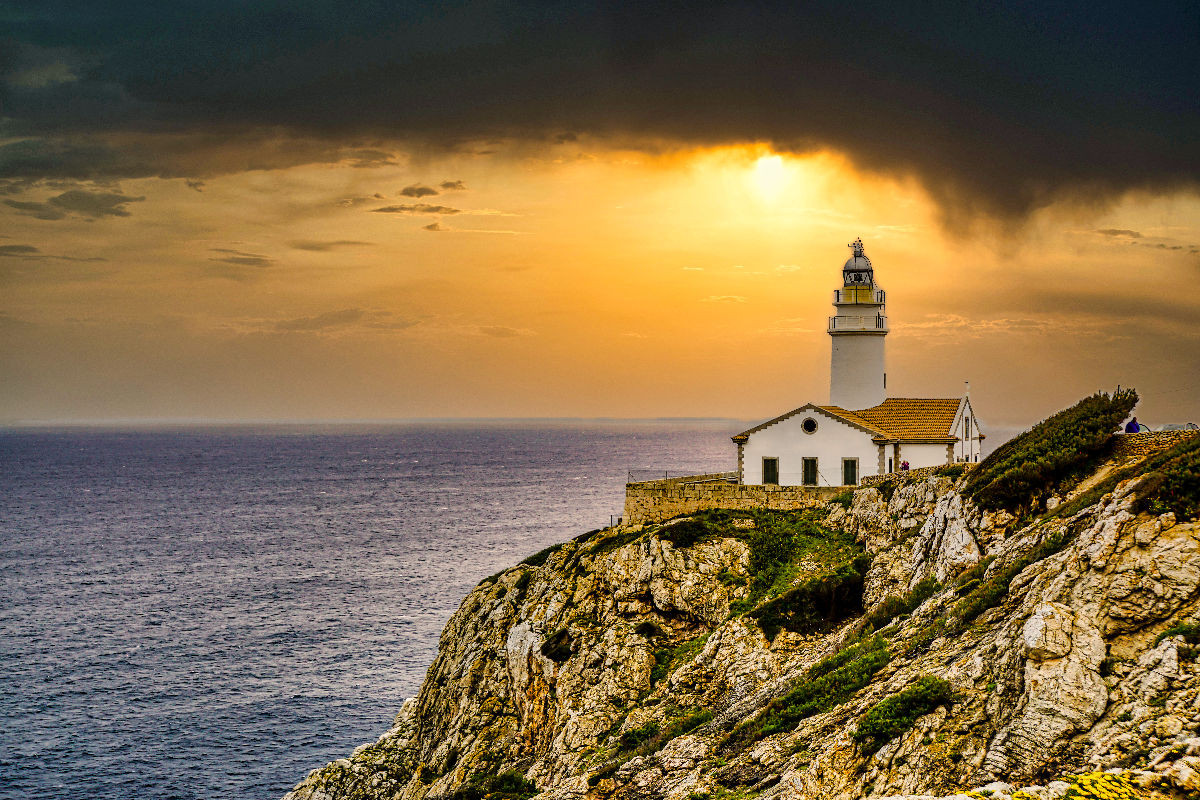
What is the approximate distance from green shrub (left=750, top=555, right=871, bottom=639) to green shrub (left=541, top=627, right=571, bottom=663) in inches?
318

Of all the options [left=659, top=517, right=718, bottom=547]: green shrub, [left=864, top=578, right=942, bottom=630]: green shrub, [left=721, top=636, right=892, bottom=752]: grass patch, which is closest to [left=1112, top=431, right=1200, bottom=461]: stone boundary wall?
[left=864, top=578, right=942, bottom=630]: green shrub

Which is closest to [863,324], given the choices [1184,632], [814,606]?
[814,606]

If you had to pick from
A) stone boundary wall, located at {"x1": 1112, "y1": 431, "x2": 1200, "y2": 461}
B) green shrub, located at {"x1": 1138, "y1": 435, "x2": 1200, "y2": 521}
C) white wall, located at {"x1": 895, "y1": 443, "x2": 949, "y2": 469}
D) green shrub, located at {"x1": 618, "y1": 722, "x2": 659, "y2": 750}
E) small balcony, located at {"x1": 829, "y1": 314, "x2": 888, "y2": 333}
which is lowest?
green shrub, located at {"x1": 618, "y1": 722, "x2": 659, "y2": 750}

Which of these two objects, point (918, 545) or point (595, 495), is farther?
point (595, 495)

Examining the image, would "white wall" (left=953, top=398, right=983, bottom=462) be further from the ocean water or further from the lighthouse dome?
the ocean water

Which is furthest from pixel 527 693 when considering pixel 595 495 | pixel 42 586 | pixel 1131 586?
pixel 595 495

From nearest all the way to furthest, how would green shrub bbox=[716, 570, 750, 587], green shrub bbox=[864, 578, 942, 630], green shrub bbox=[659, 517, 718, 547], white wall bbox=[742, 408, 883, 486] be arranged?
green shrub bbox=[864, 578, 942, 630], green shrub bbox=[716, 570, 750, 587], green shrub bbox=[659, 517, 718, 547], white wall bbox=[742, 408, 883, 486]

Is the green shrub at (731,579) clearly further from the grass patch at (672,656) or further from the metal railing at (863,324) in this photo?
the metal railing at (863,324)

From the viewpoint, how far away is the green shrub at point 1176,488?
1717cm

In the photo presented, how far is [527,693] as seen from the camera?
3809 cm

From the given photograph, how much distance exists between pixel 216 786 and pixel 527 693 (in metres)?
25.6

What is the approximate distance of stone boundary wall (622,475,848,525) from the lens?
146 feet

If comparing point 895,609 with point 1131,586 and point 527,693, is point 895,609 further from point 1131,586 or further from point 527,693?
point 527,693

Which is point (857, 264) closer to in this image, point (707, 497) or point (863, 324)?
point (863, 324)
